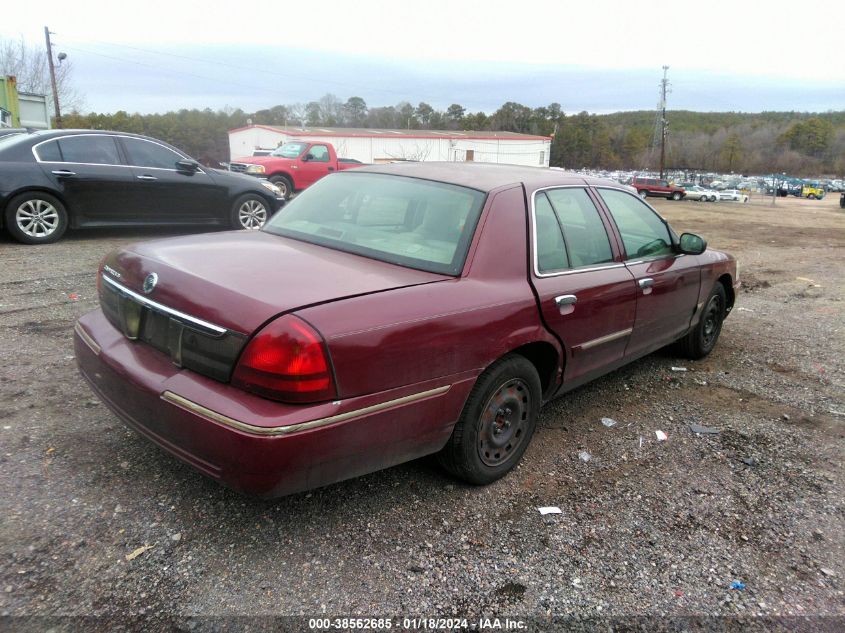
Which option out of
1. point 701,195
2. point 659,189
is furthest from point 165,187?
point 701,195

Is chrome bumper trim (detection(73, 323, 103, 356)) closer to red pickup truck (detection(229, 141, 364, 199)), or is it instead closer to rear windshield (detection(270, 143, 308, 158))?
red pickup truck (detection(229, 141, 364, 199))

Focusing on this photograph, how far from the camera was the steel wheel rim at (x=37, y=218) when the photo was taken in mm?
7934

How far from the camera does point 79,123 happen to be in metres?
56.0

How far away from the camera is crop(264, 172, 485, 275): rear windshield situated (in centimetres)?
301

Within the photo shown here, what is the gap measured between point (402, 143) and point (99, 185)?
169ft

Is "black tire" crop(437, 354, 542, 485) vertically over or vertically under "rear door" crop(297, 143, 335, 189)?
under

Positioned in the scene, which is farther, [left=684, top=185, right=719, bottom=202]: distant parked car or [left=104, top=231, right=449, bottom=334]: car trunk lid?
[left=684, top=185, right=719, bottom=202]: distant parked car

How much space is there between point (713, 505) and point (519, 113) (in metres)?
129

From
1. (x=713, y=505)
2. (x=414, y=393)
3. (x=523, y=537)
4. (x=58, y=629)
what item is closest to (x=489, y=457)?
(x=523, y=537)

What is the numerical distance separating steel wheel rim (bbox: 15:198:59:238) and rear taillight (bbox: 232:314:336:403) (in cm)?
734

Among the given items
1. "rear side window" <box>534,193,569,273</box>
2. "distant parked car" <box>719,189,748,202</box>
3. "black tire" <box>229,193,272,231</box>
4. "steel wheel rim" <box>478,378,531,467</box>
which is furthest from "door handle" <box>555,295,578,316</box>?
"distant parked car" <box>719,189,748,202</box>

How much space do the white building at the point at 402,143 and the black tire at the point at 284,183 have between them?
111 feet

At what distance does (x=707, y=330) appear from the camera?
17.5 feet

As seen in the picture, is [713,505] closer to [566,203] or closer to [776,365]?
[566,203]
